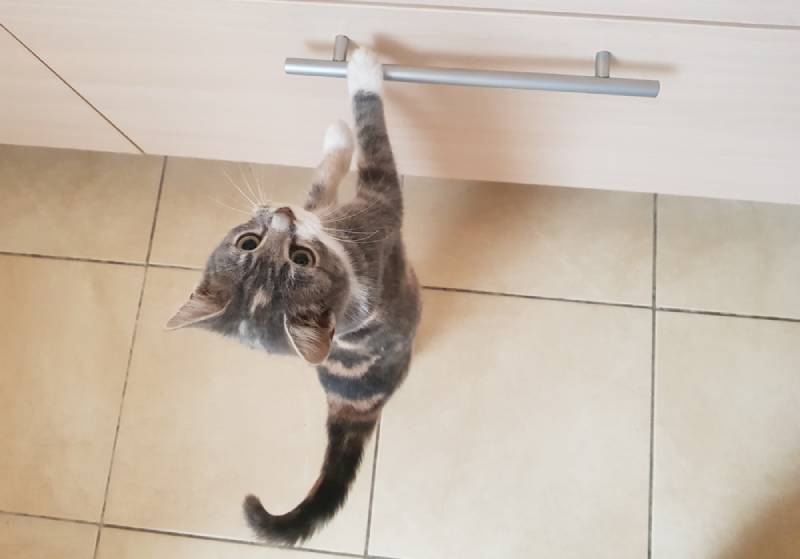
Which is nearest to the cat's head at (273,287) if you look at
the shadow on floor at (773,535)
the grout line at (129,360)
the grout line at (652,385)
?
the grout line at (129,360)

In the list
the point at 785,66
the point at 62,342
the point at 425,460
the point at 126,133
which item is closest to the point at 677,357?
the point at 425,460

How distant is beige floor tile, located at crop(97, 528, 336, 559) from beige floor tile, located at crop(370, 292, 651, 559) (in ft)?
0.70

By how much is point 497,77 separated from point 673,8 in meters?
0.18

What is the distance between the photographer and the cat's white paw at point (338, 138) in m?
0.97

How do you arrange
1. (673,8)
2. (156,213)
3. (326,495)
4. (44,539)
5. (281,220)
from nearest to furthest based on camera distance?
1. (673,8)
2. (281,220)
3. (326,495)
4. (44,539)
5. (156,213)

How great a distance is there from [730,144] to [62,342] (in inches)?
48.7

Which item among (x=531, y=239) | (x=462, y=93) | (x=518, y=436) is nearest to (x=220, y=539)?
(x=518, y=436)

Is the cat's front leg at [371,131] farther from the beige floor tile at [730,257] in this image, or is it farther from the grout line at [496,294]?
the beige floor tile at [730,257]

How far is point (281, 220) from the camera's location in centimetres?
83

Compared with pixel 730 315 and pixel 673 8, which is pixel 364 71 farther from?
pixel 730 315

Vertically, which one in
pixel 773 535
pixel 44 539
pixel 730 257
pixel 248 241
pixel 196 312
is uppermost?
pixel 730 257

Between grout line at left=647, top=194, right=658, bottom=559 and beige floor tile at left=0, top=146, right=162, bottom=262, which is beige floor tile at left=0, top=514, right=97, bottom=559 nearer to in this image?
beige floor tile at left=0, top=146, right=162, bottom=262

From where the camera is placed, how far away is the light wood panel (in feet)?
1.95

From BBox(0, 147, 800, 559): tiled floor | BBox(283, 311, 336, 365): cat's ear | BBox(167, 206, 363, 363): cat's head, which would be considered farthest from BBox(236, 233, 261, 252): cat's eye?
BBox(0, 147, 800, 559): tiled floor
